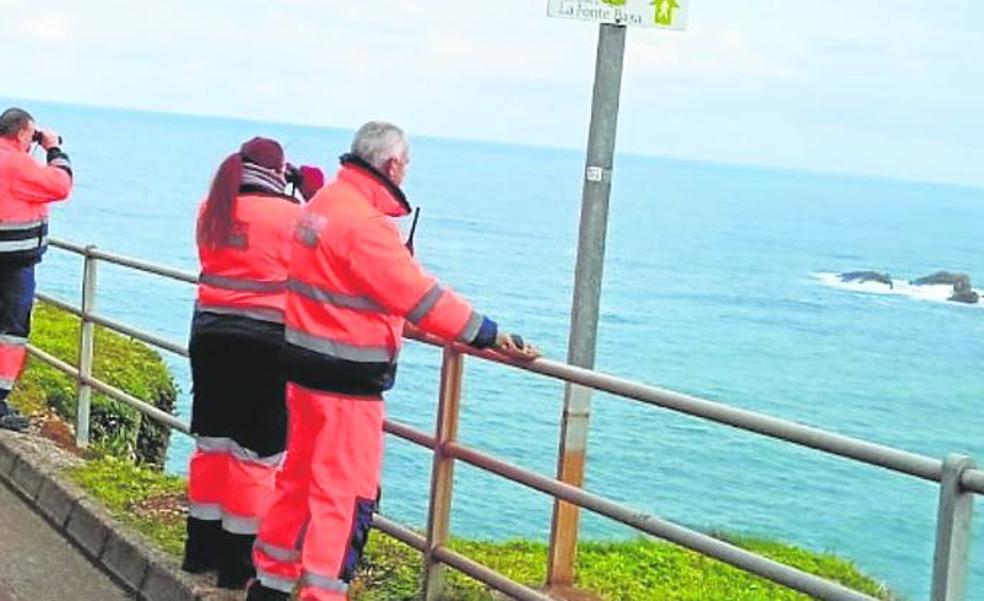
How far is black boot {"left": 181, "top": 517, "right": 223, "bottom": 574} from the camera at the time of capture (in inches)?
240

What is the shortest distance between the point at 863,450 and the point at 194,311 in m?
2.89

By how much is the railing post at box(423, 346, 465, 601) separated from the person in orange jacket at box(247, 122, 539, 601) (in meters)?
0.37

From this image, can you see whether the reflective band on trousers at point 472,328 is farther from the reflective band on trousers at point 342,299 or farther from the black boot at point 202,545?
the black boot at point 202,545

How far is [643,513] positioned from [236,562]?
189 centimetres

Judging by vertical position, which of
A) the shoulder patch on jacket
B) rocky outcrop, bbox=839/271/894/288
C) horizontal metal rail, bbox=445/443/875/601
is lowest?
rocky outcrop, bbox=839/271/894/288

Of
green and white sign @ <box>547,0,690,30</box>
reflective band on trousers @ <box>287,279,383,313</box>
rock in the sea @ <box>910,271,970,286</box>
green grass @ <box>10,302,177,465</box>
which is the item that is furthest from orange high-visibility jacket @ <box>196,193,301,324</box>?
rock in the sea @ <box>910,271,970,286</box>

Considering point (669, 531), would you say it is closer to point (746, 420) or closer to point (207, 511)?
point (746, 420)

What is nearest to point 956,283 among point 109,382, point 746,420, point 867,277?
point 867,277

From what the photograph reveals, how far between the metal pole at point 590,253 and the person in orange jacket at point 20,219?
351 centimetres

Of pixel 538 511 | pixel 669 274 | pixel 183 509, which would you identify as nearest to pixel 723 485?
pixel 538 511

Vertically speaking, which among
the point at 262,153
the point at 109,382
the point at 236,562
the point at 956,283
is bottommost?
the point at 956,283

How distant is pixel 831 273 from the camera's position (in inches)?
4409

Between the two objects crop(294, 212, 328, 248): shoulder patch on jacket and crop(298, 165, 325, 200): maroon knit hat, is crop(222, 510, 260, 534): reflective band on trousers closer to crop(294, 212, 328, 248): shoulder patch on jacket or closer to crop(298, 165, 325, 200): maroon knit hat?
crop(298, 165, 325, 200): maroon knit hat

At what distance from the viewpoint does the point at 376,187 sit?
197 inches
